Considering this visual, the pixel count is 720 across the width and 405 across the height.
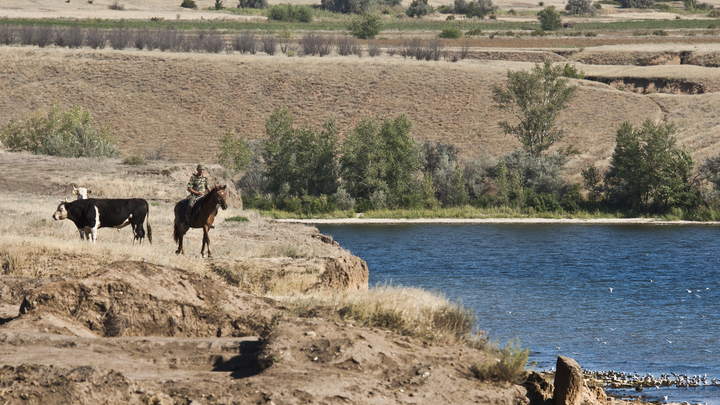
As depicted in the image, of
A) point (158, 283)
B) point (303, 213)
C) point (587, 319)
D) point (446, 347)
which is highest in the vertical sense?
point (158, 283)

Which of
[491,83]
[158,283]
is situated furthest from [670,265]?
[491,83]

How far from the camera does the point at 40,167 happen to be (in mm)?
40094

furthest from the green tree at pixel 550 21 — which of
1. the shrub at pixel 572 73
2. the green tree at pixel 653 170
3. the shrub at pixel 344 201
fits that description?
the shrub at pixel 344 201

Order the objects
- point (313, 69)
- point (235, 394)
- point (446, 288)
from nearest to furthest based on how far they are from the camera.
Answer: point (235, 394) → point (446, 288) → point (313, 69)

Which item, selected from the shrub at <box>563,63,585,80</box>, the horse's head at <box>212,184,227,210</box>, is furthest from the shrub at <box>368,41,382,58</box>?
the horse's head at <box>212,184,227,210</box>

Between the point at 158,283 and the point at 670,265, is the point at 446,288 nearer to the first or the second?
the point at 670,265

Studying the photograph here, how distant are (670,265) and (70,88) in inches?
2524

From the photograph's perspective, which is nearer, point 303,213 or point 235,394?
point 235,394

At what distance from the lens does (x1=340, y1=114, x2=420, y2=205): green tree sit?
5481 centimetres

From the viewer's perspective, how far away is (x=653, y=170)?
5341 centimetres

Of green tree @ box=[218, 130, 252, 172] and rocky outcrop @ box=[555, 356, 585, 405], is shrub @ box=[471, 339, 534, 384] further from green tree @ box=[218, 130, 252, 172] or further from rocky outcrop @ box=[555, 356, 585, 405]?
green tree @ box=[218, 130, 252, 172]

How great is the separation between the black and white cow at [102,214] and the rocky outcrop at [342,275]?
5.34m

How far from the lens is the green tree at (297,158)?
Result: 183ft

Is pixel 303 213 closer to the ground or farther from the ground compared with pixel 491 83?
closer to the ground
